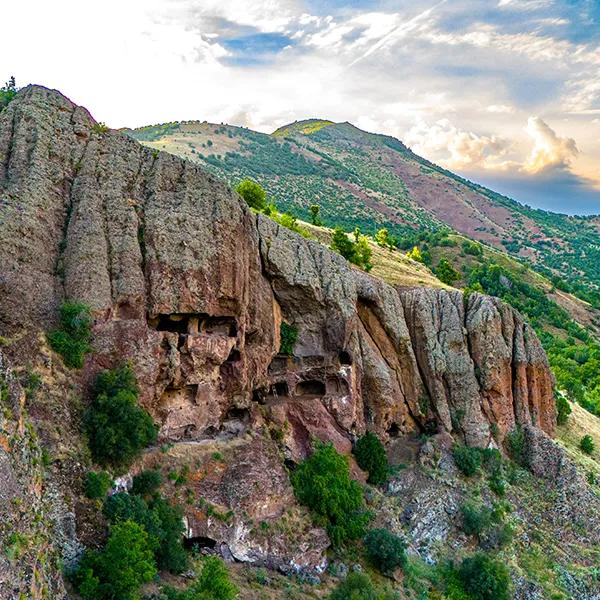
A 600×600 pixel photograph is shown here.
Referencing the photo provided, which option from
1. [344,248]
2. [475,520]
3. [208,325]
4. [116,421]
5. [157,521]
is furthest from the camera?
[344,248]

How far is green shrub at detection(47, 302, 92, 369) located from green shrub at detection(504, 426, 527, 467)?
3513cm

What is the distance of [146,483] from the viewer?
2781 centimetres

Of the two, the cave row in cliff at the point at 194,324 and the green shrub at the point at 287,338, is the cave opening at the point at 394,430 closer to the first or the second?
the green shrub at the point at 287,338

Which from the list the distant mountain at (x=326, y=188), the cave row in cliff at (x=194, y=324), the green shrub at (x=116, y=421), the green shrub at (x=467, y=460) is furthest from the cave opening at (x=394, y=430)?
the distant mountain at (x=326, y=188)

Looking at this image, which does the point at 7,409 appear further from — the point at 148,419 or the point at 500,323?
the point at 500,323

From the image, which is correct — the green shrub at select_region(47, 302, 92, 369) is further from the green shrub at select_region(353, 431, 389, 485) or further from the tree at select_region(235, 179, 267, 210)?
the tree at select_region(235, 179, 267, 210)

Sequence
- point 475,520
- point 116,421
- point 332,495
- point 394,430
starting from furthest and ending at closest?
1. point 394,430
2. point 475,520
3. point 332,495
4. point 116,421

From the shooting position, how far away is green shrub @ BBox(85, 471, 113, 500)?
24281mm

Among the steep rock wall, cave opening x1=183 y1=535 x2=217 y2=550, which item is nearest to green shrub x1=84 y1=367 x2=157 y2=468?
the steep rock wall

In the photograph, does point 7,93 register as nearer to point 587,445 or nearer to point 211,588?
point 211,588

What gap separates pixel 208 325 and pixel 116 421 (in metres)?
9.97

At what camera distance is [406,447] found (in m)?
43.9

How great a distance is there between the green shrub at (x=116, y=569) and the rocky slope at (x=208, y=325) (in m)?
2.72

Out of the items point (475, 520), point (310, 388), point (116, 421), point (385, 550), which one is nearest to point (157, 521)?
point (116, 421)
